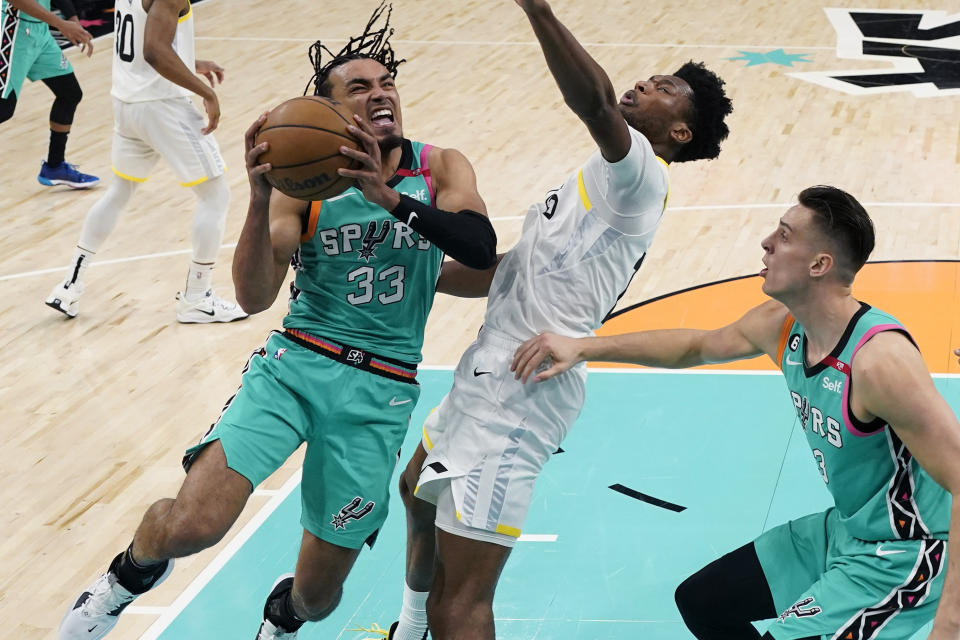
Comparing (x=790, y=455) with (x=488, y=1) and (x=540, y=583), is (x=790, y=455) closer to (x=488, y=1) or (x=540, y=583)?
(x=540, y=583)

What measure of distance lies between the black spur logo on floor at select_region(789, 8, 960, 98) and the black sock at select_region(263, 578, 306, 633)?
384 inches

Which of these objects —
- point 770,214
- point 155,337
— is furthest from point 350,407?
point 770,214

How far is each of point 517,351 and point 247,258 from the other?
2.92ft

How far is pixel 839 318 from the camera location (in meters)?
3.56

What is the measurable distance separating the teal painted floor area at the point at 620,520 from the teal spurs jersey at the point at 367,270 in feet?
4.45

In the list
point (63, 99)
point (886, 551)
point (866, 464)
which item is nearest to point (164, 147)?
point (63, 99)

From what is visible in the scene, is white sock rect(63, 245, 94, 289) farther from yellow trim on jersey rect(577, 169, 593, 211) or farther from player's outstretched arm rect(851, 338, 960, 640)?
player's outstretched arm rect(851, 338, 960, 640)

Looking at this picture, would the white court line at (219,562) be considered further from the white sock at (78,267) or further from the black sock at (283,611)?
the white sock at (78,267)

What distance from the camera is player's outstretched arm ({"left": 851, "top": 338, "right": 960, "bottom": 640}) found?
3.13 meters

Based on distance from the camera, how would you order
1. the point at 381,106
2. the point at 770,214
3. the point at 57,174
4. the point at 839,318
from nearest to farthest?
1. the point at 839,318
2. the point at 381,106
3. the point at 770,214
4. the point at 57,174

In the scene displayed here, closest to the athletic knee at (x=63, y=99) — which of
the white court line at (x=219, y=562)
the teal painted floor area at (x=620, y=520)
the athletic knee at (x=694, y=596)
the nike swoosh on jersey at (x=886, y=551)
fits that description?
the teal painted floor area at (x=620, y=520)

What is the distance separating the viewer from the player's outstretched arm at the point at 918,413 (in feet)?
10.3

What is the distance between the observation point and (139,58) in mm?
7527

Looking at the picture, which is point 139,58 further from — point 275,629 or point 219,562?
point 275,629
